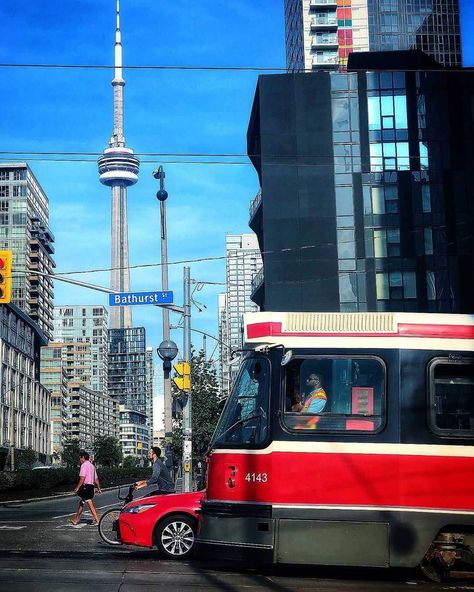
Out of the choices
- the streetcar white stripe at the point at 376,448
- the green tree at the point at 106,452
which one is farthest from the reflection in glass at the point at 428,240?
the green tree at the point at 106,452

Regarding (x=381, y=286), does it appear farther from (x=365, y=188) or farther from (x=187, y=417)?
(x=187, y=417)

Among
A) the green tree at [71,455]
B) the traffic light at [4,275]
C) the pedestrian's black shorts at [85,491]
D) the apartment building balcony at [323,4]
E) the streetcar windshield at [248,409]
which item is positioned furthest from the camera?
the green tree at [71,455]

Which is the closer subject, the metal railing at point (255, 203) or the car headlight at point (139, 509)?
the car headlight at point (139, 509)

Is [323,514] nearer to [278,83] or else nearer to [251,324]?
[251,324]

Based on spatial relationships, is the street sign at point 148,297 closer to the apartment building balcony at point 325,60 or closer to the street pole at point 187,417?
the street pole at point 187,417

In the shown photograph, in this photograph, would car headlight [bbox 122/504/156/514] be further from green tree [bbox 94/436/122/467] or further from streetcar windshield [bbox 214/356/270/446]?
green tree [bbox 94/436/122/467]

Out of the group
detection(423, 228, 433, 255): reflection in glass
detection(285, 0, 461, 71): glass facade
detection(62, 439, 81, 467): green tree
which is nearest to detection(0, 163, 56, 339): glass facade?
detection(62, 439, 81, 467): green tree

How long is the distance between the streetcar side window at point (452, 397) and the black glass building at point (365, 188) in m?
53.2

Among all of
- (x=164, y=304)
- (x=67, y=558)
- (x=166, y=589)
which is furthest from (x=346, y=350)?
(x=164, y=304)

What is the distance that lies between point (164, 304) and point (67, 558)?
1357 cm

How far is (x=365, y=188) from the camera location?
2611 inches

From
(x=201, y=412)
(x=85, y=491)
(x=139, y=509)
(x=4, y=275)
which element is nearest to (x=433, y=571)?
(x=139, y=509)

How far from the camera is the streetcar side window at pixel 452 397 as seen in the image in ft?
35.6

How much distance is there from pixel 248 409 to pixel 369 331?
1757mm
